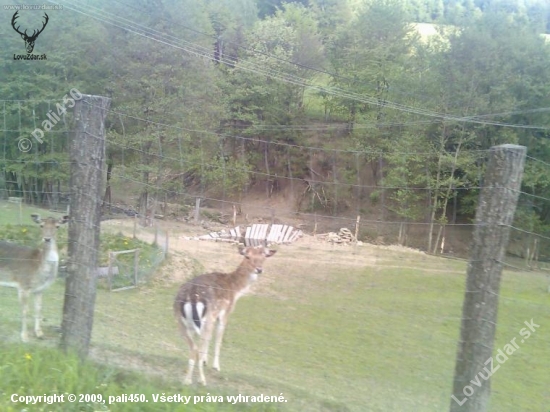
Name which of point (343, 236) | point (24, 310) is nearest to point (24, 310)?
point (24, 310)

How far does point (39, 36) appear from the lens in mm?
21938

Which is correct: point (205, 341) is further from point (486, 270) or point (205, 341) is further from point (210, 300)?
point (486, 270)

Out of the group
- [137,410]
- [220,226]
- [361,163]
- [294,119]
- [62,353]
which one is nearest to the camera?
[137,410]

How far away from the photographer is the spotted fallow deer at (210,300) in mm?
4949

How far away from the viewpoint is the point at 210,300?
16.7 ft

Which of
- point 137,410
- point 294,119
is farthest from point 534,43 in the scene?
point 137,410

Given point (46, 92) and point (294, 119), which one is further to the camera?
point (294, 119)

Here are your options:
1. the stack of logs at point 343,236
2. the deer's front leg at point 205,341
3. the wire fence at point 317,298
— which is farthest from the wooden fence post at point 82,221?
the stack of logs at point 343,236

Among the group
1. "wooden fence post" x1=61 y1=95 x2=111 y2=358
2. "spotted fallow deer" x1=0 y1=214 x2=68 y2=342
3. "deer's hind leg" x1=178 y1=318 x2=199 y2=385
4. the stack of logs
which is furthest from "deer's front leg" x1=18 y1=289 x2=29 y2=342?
the stack of logs

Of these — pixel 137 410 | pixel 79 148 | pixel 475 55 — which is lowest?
pixel 137 410

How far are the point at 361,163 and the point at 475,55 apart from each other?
623 cm

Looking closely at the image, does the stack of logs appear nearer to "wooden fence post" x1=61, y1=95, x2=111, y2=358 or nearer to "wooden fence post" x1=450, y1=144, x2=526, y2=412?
"wooden fence post" x1=450, y1=144, x2=526, y2=412

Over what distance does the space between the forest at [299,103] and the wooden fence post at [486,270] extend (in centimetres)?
1059

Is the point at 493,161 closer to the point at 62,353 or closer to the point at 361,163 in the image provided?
the point at 62,353
